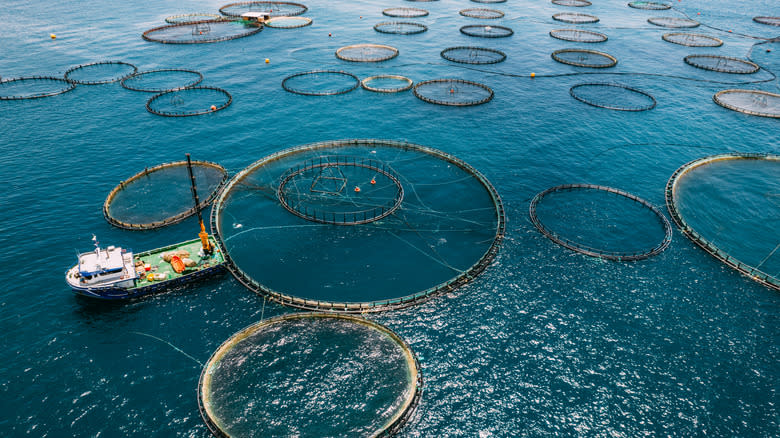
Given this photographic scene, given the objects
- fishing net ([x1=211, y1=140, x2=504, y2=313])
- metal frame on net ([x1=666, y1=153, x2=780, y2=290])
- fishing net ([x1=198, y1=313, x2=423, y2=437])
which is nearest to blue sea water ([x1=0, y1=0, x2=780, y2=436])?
metal frame on net ([x1=666, y1=153, x2=780, y2=290])

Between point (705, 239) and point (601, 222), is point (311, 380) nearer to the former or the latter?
point (601, 222)

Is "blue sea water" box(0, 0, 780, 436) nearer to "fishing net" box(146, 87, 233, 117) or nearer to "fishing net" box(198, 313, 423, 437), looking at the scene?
"fishing net" box(198, 313, 423, 437)

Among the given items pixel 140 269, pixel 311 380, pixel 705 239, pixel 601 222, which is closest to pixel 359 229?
pixel 311 380

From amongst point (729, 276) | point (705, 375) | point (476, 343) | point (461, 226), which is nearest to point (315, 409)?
point (476, 343)

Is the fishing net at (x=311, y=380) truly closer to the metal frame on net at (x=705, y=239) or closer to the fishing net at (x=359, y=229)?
the fishing net at (x=359, y=229)

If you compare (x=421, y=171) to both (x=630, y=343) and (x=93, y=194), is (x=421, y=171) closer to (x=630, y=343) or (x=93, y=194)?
(x=630, y=343)

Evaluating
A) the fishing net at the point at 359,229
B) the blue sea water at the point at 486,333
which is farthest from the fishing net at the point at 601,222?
the fishing net at the point at 359,229
